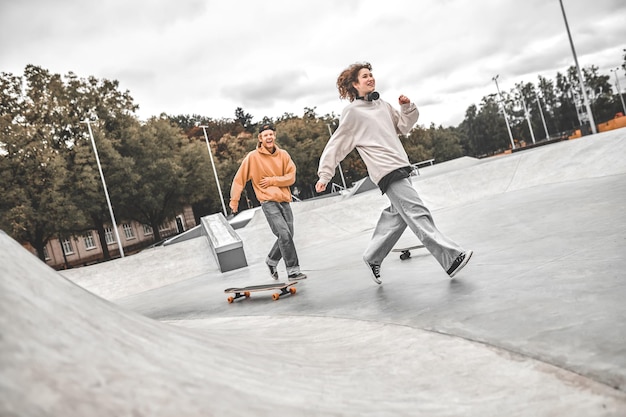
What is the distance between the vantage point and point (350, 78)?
15.8 ft

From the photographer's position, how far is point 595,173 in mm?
10156

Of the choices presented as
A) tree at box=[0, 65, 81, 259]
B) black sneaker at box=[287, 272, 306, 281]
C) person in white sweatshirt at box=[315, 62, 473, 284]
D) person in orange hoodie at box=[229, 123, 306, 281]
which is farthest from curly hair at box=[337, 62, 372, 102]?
tree at box=[0, 65, 81, 259]

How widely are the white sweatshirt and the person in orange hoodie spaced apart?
171cm

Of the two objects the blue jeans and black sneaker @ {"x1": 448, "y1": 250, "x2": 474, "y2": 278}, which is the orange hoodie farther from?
black sneaker @ {"x1": 448, "y1": 250, "x2": 474, "y2": 278}

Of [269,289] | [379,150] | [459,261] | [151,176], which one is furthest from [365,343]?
[151,176]

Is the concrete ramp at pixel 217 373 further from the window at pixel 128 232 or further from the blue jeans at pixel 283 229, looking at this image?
the window at pixel 128 232

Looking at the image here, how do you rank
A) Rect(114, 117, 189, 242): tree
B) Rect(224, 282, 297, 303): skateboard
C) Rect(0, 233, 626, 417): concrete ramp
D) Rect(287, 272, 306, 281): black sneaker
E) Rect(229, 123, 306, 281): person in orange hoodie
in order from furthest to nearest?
Rect(114, 117, 189, 242): tree, Rect(229, 123, 306, 281): person in orange hoodie, Rect(287, 272, 306, 281): black sneaker, Rect(224, 282, 297, 303): skateboard, Rect(0, 233, 626, 417): concrete ramp

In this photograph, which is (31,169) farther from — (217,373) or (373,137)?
(217,373)

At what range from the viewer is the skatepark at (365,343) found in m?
1.34

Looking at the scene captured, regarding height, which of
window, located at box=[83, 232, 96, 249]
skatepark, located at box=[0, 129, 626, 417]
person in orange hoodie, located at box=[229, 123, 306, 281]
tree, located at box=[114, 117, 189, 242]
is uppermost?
tree, located at box=[114, 117, 189, 242]

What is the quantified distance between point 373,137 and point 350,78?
0.73 metres

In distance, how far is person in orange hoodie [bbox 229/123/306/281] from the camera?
631 centimetres

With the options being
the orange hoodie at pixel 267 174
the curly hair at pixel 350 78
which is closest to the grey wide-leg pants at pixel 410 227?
the curly hair at pixel 350 78

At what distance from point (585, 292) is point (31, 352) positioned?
2887mm
